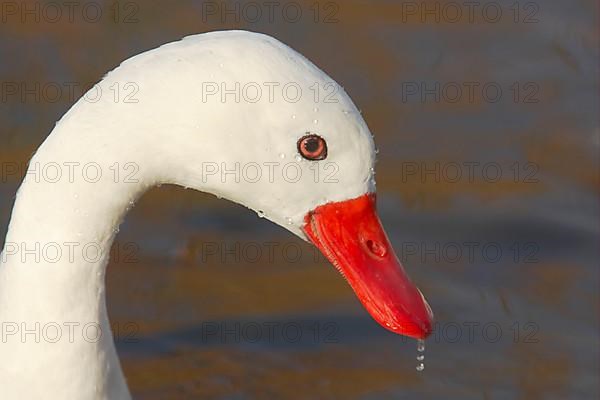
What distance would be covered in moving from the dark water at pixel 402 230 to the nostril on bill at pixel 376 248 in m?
2.56

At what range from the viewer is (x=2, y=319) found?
4980 mm

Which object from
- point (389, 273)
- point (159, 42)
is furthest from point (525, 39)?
point (389, 273)

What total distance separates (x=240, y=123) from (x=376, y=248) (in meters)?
0.86

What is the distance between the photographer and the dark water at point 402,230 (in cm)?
775

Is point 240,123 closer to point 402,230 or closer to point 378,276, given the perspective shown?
point 378,276

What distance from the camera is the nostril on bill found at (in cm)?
514

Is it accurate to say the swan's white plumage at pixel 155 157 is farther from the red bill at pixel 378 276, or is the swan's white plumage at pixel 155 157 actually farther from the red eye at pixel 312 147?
the red bill at pixel 378 276

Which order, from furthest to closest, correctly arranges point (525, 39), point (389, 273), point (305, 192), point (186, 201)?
point (525, 39) < point (186, 201) < point (389, 273) < point (305, 192)

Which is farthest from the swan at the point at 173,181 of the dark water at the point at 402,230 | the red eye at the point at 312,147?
the dark water at the point at 402,230

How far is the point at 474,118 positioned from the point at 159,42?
6.91 feet

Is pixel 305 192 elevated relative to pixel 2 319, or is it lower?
elevated

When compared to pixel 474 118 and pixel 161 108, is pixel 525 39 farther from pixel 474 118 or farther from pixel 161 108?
pixel 161 108

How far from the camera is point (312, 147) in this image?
464 centimetres

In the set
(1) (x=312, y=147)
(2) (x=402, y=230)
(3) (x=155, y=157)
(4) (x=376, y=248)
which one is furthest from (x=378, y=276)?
(2) (x=402, y=230)
